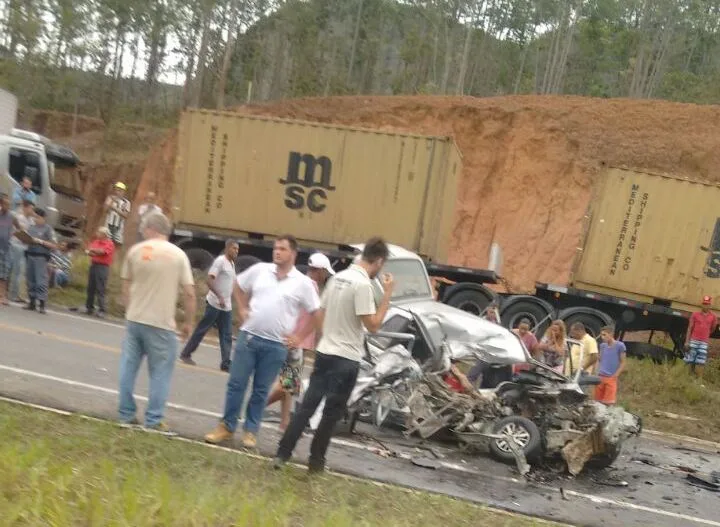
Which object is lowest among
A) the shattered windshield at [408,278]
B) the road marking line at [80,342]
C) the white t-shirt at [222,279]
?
the road marking line at [80,342]

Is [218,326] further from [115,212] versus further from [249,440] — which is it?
[115,212]

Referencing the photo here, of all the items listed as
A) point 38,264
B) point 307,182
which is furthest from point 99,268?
point 307,182

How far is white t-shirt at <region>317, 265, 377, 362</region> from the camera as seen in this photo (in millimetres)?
6527

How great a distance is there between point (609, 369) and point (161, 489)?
8477mm

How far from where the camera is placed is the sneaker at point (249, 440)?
7.32 metres

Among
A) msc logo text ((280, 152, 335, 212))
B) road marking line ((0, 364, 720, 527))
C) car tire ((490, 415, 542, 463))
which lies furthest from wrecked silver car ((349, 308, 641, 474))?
msc logo text ((280, 152, 335, 212))

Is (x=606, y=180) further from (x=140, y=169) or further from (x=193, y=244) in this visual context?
(x=140, y=169)

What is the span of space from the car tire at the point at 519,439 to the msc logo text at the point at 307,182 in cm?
1167

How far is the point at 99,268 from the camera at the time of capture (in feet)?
46.7

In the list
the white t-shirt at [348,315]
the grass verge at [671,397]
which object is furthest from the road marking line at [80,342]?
the grass verge at [671,397]

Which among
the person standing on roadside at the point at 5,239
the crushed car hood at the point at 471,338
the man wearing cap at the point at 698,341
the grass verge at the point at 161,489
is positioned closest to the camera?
the grass verge at the point at 161,489

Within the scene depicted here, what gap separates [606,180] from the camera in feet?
62.1

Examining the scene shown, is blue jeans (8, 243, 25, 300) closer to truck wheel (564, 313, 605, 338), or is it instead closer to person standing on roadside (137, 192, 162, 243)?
person standing on roadside (137, 192, 162, 243)

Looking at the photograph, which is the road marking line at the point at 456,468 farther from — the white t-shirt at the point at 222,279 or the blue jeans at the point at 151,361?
the white t-shirt at the point at 222,279
